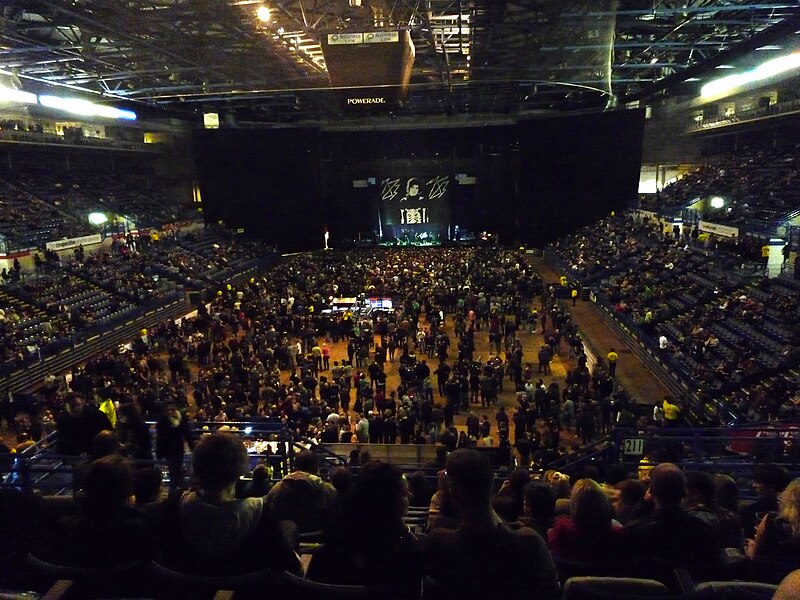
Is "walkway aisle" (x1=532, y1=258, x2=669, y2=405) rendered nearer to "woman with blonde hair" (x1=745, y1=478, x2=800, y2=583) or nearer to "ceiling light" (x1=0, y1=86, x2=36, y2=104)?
"woman with blonde hair" (x1=745, y1=478, x2=800, y2=583)

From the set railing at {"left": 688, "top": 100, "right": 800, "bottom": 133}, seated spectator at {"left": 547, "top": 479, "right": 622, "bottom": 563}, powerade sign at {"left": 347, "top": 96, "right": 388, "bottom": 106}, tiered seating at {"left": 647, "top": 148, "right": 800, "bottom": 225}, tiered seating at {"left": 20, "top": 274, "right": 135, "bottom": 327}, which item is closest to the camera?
seated spectator at {"left": 547, "top": 479, "right": 622, "bottom": 563}

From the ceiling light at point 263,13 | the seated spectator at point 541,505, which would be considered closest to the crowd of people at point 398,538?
the seated spectator at point 541,505

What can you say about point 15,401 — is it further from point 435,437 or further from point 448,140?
point 448,140

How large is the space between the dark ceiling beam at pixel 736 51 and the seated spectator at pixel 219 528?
20198 millimetres

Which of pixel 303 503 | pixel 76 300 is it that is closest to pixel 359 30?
pixel 303 503

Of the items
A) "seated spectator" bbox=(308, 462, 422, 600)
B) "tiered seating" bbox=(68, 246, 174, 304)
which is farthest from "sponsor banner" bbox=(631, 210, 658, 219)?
"seated spectator" bbox=(308, 462, 422, 600)

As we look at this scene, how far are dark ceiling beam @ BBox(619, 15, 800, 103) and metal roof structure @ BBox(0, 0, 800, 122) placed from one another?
0.07m

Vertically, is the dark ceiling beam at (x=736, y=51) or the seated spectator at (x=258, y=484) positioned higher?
the dark ceiling beam at (x=736, y=51)

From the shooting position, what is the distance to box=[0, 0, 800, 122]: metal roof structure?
15.1m

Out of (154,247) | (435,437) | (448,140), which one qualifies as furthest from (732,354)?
(448,140)

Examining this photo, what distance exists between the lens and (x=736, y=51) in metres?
20.3

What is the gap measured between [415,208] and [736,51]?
2478cm

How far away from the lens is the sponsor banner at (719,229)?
70.2 feet

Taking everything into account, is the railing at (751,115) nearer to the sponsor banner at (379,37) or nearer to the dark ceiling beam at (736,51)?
the dark ceiling beam at (736,51)
